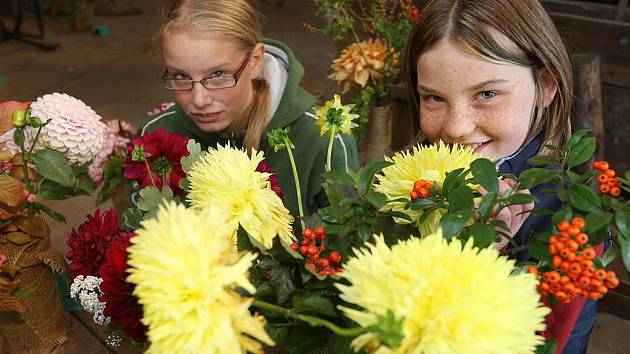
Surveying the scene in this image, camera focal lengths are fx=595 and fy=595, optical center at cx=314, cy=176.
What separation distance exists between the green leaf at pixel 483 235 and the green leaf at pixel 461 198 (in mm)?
33

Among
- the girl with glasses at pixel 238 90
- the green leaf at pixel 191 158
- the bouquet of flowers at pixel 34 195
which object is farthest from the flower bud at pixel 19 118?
the girl with glasses at pixel 238 90

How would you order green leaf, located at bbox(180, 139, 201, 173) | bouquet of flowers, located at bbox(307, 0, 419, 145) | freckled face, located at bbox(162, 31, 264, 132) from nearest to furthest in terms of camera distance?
green leaf, located at bbox(180, 139, 201, 173)
freckled face, located at bbox(162, 31, 264, 132)
bouquet of flowers, located at bbox(307, 0, 419, 145)

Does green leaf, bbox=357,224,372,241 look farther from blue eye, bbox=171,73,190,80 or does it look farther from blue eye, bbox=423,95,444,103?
blue eye, bbox=171,73,190,80

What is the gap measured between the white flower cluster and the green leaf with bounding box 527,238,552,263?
0.52 m

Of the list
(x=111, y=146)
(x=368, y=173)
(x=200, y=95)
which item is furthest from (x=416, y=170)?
(x=111, y=146)

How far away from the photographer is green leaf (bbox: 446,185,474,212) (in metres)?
0.52

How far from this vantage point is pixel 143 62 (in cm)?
448

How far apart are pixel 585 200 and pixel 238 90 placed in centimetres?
95

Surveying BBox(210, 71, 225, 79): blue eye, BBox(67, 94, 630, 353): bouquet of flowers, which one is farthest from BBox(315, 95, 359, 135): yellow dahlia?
BBox(210, 71, 225, 79): blue eye

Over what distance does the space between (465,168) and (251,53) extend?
0.91 m

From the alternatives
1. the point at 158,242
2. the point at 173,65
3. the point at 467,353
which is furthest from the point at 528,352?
the point at 173,65

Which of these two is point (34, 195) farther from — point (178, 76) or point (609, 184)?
point (609, 184)

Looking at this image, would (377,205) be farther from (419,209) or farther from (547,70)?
(547,70)

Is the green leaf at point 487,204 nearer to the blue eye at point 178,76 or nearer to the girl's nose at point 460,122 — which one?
the girl's nose at point 460,122
